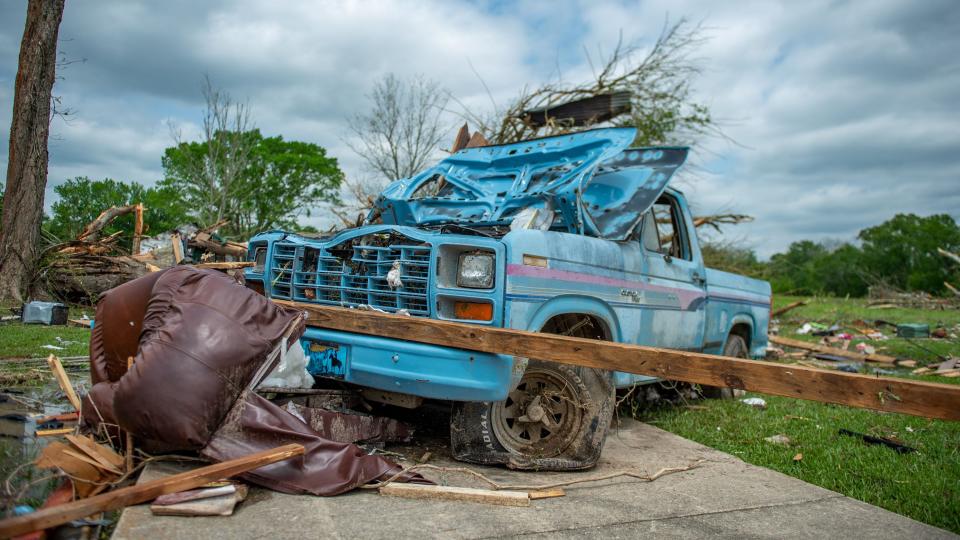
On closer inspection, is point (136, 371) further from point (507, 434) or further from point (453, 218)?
point (453, 218)

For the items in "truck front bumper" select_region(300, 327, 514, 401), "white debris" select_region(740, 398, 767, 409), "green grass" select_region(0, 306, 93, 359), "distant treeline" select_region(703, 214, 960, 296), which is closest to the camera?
"truck front bumper" select_region(300, 327, 514, 401)

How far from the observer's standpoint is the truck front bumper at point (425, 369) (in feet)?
11.5

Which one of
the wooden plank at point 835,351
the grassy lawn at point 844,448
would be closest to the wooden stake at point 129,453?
the grassy lawn at point 844,448

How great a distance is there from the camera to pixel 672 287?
5340mm

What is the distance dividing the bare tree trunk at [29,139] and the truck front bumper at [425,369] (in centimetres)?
919

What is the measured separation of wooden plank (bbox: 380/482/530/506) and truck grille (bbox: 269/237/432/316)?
0.97 m

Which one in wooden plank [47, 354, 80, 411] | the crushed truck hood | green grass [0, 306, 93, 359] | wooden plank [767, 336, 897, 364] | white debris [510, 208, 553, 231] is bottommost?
green grass [0, 306, 93, 359]

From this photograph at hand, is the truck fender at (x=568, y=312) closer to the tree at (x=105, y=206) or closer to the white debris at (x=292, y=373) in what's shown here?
the white debris at (x=292, y=373)

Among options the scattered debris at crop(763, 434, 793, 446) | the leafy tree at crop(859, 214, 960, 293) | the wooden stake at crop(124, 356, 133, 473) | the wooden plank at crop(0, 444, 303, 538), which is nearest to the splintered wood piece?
the wooden stake at crop(124, 356, 133, 473)

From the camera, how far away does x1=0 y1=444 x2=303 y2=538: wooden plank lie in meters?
2.21

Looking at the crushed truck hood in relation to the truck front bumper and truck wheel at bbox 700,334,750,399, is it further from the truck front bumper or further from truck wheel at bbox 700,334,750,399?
truck wheel at bbox 700,334,750,399

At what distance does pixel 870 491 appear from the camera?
3.94 meters

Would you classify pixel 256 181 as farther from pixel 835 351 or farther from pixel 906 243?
pixel 906 243

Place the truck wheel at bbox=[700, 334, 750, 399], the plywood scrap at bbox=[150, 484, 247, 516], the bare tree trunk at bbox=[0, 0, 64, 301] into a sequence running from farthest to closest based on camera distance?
1. the bare tree trunk at bbox=[0, 0, 64, 301]
2. the truck wheel at bbox=[700, 334, 750, 399]
3. the plywood scrap at bbox=[150, 484, 247, 516]
